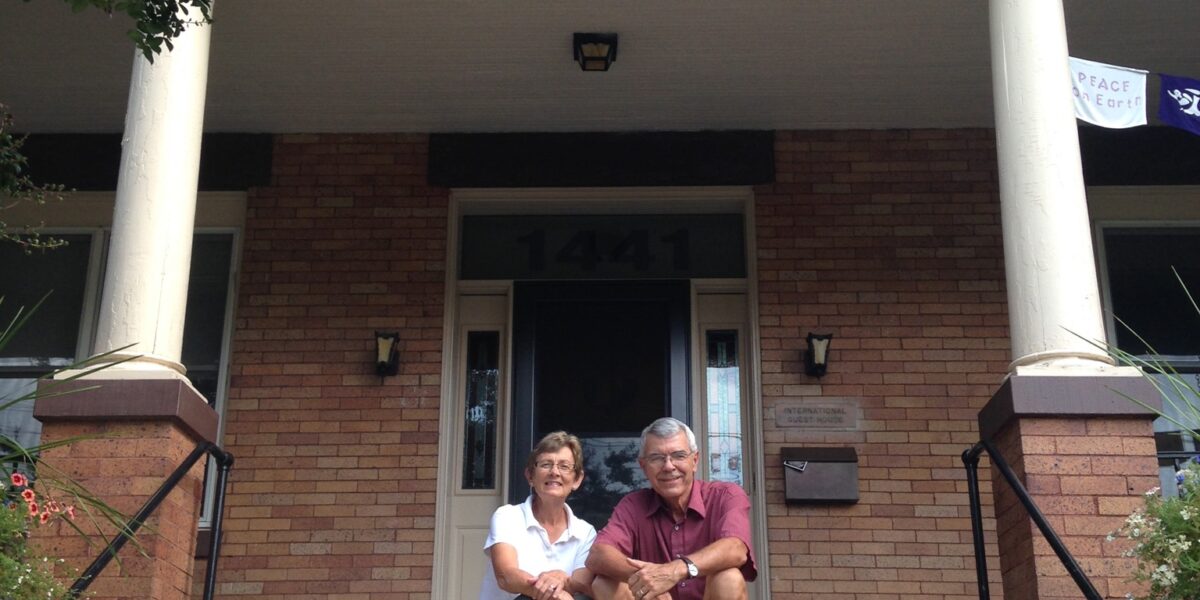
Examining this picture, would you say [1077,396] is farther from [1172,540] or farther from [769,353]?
[769,353]

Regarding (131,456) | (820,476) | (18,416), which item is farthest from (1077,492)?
(18,416)

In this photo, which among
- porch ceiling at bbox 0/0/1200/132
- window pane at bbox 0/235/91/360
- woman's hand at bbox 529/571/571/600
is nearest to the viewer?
→ woman's hand at bbox 529/571/571/600

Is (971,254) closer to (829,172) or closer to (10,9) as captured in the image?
(829,172)

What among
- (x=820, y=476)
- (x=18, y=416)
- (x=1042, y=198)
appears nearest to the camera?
(x=1042, y=198)

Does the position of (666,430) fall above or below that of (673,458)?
above

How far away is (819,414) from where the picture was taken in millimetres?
7438

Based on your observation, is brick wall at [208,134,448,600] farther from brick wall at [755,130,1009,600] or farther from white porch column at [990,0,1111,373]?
white porch column at [990,0,1111,373]

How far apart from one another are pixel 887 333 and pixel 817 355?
1.55 ft

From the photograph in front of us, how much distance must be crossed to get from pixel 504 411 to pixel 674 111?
198 centimetres

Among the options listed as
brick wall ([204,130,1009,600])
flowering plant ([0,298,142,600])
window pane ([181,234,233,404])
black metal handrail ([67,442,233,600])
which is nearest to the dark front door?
brick wall ([204,130,1009,600])

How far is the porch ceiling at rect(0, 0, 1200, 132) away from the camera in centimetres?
695

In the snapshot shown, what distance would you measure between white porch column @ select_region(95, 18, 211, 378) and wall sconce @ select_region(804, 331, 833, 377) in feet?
11.3

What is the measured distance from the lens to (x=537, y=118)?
7.91 meters

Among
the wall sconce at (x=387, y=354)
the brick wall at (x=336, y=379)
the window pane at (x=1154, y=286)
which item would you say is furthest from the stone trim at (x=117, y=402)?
the window pane at (x=1154, y=286)
